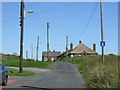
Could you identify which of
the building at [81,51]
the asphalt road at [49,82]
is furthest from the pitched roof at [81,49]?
the asphalt road at [49,82]

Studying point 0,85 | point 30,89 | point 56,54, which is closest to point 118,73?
point 30,89

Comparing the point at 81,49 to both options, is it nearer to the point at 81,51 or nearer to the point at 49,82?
the point at 81,51

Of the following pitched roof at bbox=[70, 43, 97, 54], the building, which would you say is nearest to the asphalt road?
the building

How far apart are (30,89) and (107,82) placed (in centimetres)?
365

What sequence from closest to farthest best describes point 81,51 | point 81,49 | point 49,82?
point 49,82, point 81,51, point 81,49

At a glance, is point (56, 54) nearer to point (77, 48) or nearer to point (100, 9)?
point (77, 48)

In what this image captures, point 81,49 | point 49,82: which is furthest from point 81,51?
point 49,82

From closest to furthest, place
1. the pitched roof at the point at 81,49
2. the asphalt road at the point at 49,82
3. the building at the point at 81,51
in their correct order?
1. the asphalt road at the point at 49,82
2. the building at the point at 81,51
3. the pitched roof at the point at 81,49

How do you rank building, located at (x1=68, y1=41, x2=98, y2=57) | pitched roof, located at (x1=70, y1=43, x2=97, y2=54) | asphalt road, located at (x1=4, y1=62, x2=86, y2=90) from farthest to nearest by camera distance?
pitched roof, located at (x1=70, y1=43, x2=97, y2=54), building, located at (x1=68, y1=41, x2=98, y2=57), asphalt road, located at (x1=4, y1=62, x2=86, y2=90)

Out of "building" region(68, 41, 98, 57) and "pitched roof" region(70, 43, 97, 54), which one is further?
"pitched roof" region(70, 43, 97, 54)

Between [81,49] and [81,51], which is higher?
[81,49]

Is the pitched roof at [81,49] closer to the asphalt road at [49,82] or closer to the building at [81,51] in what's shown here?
the building at [81,51]

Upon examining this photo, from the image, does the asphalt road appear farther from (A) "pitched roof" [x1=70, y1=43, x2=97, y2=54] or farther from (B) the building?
(A) "pitched roof" [x1=70, y1=43, x2=97, y2=54]

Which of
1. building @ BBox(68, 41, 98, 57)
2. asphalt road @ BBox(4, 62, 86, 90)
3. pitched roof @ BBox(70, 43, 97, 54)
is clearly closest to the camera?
asphalt road @ BBox(4, 62, 86, 90)
